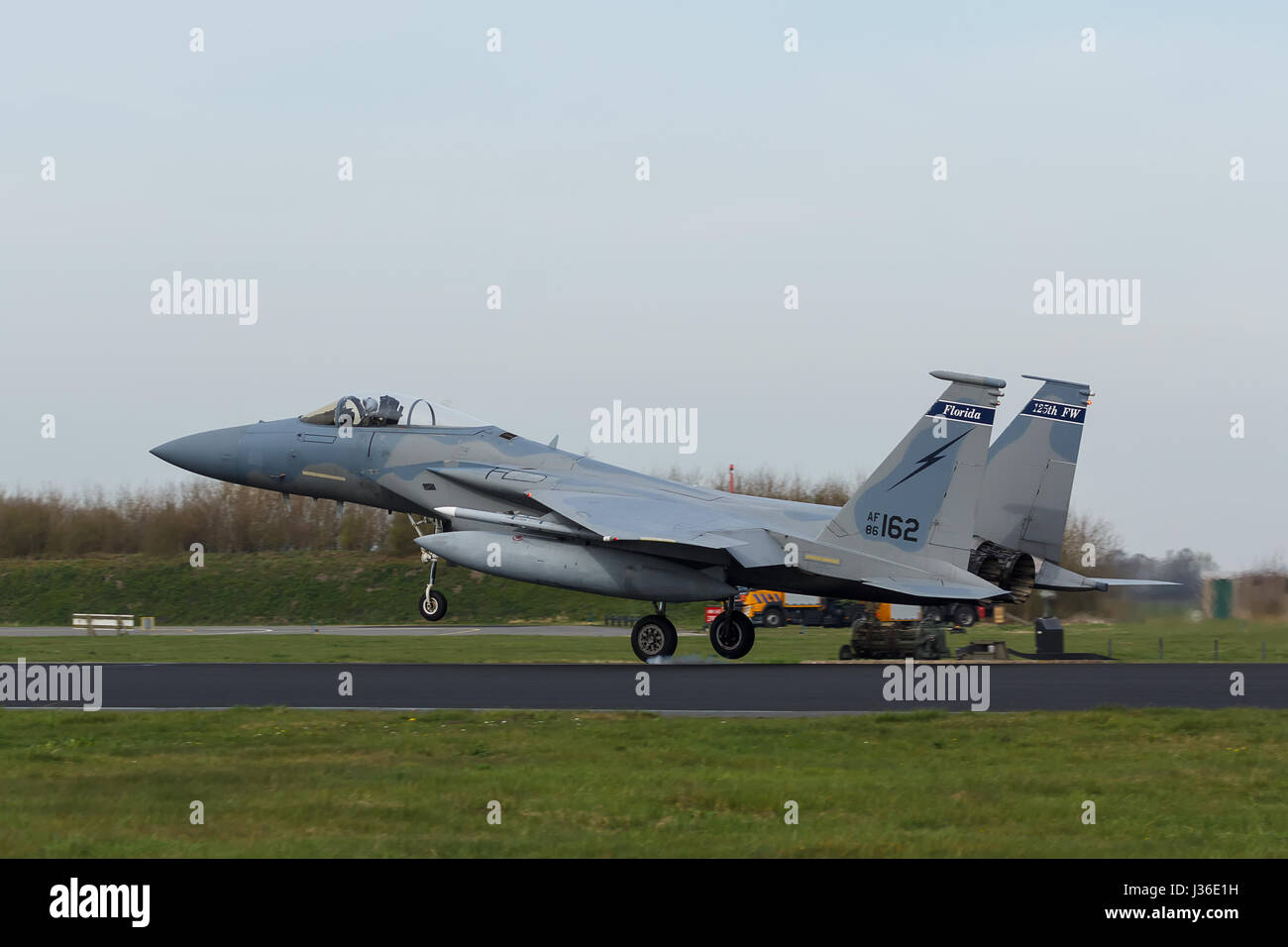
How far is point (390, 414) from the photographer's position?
89.0 ft

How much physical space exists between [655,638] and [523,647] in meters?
9.20

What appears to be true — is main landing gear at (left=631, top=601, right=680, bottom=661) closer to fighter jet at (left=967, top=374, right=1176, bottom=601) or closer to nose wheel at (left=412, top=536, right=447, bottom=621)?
nose wheel at (left=412, top=536, right=447, bottom=621)

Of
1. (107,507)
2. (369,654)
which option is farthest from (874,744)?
(107,507)

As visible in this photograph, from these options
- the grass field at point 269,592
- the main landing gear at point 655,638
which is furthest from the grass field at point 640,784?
the grass field at point 269,592

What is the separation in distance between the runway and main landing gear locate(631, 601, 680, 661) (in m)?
0.54

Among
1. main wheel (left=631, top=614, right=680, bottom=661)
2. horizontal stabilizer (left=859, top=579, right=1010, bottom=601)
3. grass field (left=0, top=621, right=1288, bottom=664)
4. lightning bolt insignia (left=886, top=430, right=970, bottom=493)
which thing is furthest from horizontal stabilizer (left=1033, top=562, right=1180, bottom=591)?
main wheel (left=631, top=614, right=680, bottom=661)

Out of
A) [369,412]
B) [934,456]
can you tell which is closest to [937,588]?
[934,456]

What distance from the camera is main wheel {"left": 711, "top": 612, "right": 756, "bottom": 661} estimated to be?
2652 centimetres

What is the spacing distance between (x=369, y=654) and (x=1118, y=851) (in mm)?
23340

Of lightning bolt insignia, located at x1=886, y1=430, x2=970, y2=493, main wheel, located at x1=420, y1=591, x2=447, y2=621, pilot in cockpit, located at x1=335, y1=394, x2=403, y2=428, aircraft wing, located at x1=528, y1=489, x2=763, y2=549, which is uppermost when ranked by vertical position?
pilot in cockpit, located at x1=335, y1=394, x2=403, y2=428

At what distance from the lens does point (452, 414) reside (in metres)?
27.3

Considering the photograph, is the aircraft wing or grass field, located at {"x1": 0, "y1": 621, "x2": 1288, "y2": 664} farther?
grass field, located at {"x1": 0, "y1": 621, "x2": 1288, "y2": 664}

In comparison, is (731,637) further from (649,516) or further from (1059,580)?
(1059,580)
